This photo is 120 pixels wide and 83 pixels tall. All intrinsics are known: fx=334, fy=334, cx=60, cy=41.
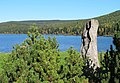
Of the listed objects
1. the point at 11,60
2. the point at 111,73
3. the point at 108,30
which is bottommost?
the point at 108,30

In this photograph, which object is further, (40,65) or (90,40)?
(90,40)

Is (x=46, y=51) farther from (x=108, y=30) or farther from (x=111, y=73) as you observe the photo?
(x=108, y=30)

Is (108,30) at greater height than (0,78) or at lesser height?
lesser

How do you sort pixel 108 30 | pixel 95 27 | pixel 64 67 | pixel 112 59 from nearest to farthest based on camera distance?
pixel 64 67, pixel 112 59, pixel 95 27, pixel 108 30

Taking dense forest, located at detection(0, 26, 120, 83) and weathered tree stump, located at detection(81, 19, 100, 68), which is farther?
weathered tree stump, located at detection(81, 19, 100, 68)

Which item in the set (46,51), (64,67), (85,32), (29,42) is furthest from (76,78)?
(85,32)

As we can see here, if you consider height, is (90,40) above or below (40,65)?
below

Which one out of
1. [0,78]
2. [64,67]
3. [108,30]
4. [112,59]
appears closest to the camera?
[0,78]

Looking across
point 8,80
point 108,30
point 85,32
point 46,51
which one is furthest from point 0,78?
point 108,30

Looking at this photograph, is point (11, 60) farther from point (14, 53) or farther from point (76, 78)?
point (76, 78)

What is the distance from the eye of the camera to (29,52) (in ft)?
31.6

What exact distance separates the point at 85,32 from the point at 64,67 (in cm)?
872

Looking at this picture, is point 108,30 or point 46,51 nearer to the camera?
point 46,51

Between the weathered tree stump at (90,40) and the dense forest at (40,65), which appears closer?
the dense forest at (40,65)
